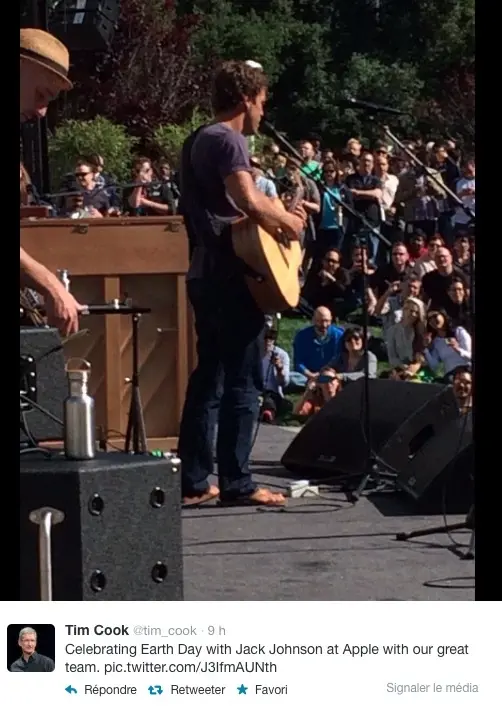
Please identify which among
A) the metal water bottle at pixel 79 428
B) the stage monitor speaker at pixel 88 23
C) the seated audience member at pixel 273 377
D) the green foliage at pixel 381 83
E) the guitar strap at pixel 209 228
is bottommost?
the seated audience member at pixel 273 377

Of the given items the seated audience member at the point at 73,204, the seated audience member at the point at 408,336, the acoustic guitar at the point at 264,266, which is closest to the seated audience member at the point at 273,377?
the seated audience member at the point at 408,336

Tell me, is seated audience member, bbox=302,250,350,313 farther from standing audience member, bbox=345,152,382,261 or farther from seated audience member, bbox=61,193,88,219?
seated audience member, bbox=61,193,88,219

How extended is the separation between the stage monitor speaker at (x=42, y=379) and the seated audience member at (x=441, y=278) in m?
5.83

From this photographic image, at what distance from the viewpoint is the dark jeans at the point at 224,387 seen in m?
6.11

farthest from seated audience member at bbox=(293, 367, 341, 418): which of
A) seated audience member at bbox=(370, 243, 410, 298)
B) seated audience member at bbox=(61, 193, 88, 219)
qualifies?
seated audience member at bbox=(61, 193, 88, 219)

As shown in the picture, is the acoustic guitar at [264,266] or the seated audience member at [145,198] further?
the seated audience member at [145,198]

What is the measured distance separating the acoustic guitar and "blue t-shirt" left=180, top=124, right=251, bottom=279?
0.07 metres

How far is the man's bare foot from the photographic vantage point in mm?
6328

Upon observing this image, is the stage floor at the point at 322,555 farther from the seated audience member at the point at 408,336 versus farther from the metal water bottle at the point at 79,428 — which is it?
the seated audience member at the point at 408,336

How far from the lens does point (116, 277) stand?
7.26m

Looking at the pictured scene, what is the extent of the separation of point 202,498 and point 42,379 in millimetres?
2099
